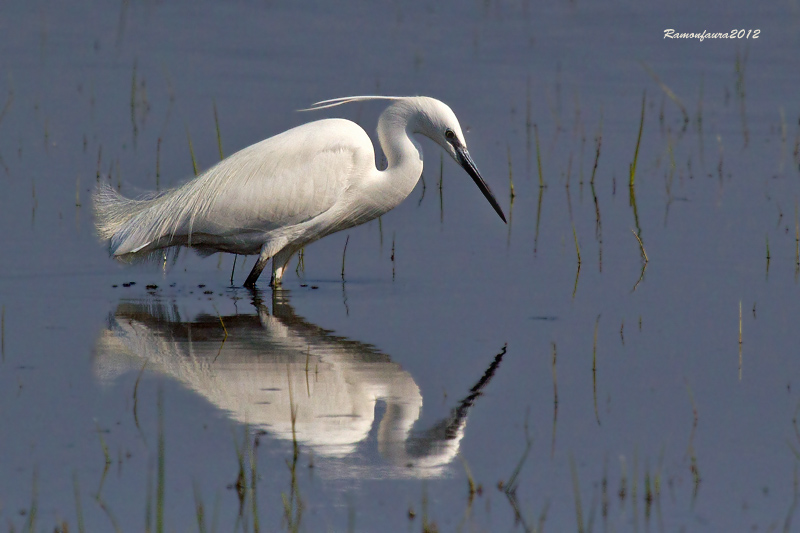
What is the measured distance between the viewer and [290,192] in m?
7.05

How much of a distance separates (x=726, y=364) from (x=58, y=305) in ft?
11.3

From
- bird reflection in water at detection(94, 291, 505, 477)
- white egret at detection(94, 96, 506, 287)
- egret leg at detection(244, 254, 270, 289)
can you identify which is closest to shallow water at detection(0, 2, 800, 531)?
bird reflection in water at detection(94, 291, 505, 477)

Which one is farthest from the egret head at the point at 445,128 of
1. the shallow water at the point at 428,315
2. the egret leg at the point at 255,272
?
the egret leg at the point at 255,272

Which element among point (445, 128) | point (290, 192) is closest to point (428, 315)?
point (290, 192)

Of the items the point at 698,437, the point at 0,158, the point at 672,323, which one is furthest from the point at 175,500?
the point at 0,158

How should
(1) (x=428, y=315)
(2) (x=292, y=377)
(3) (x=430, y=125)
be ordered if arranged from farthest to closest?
1. (3) (x=430, y=125)
2. (1) (x=428, y=315)
3. (2) (x=292, y=377)

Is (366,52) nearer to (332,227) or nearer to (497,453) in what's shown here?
(332,227)

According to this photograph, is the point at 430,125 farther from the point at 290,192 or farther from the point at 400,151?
the point at 290,192

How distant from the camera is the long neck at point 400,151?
728 cm

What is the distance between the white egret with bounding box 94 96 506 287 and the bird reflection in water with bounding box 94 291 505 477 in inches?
26.7

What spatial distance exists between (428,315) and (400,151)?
4.27ft

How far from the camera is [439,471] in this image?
4.33 metres

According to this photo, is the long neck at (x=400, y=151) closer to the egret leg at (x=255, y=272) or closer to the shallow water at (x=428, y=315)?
the shallow water at (x=428, y=315)

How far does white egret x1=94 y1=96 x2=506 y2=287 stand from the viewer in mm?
7078
